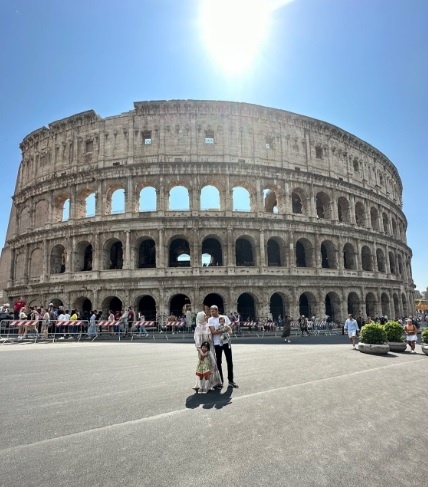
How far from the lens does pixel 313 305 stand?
2561cm

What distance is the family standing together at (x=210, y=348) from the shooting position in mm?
5809

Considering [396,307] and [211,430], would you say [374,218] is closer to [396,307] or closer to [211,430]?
[396,307]

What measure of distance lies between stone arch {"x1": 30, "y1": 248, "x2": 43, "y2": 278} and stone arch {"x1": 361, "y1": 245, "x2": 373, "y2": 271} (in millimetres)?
28499

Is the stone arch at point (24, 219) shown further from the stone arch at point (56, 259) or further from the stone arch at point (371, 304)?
the stone arch at point (371, 304)

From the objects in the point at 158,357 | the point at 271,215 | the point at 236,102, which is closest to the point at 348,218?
the point at 271,215

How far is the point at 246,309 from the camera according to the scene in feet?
86.0

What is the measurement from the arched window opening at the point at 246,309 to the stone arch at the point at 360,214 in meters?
13.1

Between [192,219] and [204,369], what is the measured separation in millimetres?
18801

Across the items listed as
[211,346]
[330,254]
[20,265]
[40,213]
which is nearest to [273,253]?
[330,254]

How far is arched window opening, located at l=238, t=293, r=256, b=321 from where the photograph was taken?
25259mm

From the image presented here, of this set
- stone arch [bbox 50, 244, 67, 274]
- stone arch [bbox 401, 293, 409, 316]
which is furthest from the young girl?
stone arch [bbox 401, 293, 409, 316]

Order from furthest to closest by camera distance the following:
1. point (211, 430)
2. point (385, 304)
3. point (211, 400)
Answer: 1. point (385, 304)
2. point (211, 400)
3. point (211, 430)

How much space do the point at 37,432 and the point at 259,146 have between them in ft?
84.6

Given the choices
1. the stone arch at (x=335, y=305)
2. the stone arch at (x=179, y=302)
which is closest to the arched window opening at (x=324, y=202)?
the stone arch at (x=335, y=305)
